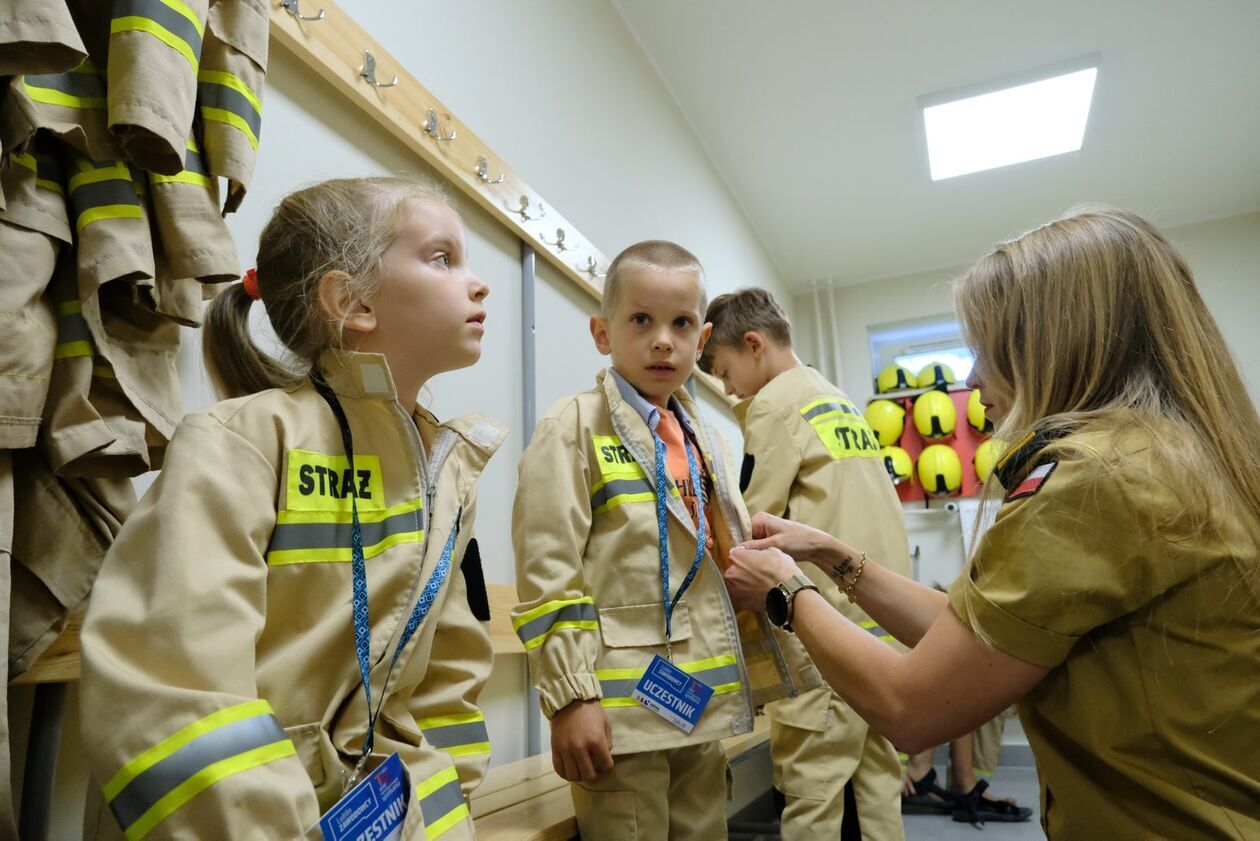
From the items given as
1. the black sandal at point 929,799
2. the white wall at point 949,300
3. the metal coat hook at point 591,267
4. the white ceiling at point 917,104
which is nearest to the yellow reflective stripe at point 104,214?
the metal coat hook at point 591,267

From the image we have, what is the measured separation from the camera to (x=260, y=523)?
945mm

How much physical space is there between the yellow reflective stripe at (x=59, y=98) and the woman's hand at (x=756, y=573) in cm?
117

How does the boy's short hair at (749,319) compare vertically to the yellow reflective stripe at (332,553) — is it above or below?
above

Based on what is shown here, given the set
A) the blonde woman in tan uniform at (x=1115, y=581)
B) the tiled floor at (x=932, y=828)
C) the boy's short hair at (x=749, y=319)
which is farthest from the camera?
the tiled floor at (x=932, y=828)

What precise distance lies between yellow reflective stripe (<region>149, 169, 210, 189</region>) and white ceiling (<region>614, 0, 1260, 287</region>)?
3252 millimetres

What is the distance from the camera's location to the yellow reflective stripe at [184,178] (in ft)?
3.63

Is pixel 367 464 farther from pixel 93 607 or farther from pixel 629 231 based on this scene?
pixel 629 231

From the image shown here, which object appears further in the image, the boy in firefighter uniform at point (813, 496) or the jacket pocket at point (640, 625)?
the boy in firefighter uniform at point (813, 496)

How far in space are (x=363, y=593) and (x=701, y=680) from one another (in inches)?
27.1

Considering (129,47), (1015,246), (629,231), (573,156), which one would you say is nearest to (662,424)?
(1015,246)

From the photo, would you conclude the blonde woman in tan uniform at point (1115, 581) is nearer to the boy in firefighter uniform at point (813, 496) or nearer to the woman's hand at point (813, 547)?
the woman's hand at point (813, 547)

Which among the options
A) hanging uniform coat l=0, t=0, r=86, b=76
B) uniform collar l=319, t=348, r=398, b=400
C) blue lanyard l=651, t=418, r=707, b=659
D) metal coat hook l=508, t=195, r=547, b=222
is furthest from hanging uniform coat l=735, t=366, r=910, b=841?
hanging uniform coat l=0, t=0, r=86, b=76

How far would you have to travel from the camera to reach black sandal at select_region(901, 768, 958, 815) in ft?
14.1

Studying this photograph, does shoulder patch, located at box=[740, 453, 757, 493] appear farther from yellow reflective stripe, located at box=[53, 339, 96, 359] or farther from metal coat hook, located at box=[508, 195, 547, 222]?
yellow reflective stripe, located at box=[53, 339, 96, 359]
